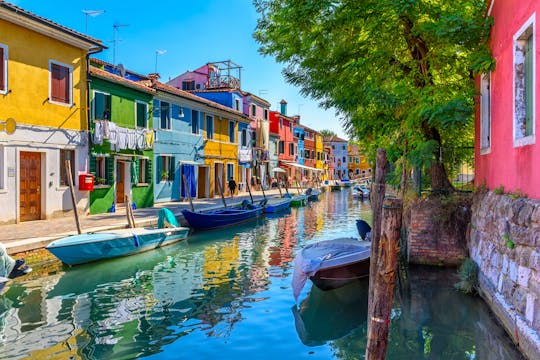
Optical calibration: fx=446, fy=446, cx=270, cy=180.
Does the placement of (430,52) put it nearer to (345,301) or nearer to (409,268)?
(409,268)

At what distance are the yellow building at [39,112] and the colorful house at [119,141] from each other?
2.70 feet

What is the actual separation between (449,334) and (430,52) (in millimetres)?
7086

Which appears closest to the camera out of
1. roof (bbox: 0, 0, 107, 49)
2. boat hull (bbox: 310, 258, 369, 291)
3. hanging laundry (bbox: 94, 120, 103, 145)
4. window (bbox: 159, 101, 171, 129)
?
boat hull (bbox: 310, 258, 369, 291)

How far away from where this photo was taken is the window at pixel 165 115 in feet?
73.6

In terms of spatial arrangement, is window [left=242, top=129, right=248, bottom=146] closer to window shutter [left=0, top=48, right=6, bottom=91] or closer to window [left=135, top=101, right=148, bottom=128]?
window [left=135, top=101, right=148, bottom=128]

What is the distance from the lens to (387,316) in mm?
3814

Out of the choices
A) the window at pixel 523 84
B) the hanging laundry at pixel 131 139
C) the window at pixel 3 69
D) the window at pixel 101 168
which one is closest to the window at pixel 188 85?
the hanging laundry at pixel 131 139

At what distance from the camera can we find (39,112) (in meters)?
14.8

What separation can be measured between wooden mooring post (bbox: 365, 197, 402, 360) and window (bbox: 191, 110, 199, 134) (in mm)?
22612

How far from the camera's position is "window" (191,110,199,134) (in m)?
25.5

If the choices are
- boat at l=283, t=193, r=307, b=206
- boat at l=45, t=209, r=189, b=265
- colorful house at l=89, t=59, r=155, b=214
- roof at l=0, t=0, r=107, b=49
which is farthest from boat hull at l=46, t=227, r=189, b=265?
boat at l=283, t=193, r=307, b=206

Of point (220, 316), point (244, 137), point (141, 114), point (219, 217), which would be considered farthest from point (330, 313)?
point (244, 137)

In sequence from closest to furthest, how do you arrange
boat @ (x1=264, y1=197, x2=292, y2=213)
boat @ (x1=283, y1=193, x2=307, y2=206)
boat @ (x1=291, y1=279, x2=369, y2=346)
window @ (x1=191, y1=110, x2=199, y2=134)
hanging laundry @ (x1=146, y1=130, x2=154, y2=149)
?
1. boat @ (x1=291, y1=279, x2=369, y2=346)
2. hanging laundry @ (x1=146, y1=130, x2=154, y2=149)
3. boat @ (x1=264, y1=197, x2=292, y2=213)
4. window @ (x1=191, y1=110, x2=199, y2=134)
5. boat @ (x1=283, y1=193, x2=307, y2=206)

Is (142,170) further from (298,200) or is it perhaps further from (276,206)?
(298,200)
